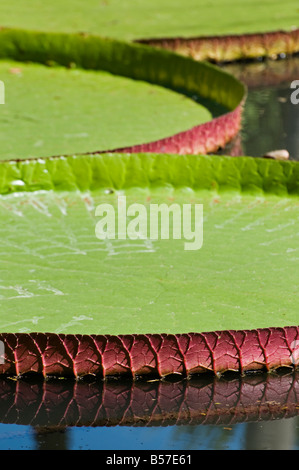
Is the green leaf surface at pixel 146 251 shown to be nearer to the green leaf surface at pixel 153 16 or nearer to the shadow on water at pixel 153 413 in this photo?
the shadow on water at pixel 153 413

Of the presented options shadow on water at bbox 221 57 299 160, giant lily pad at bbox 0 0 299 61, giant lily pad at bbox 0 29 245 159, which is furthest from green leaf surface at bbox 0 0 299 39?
giant lily pad at bbox 0 29 245 159

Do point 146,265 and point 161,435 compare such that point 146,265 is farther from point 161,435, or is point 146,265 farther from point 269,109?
point 269,109

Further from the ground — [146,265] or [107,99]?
[107,99]

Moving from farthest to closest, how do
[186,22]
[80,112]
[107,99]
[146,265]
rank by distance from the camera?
[186,22] → [107,99] → [80,112] → [146,265]

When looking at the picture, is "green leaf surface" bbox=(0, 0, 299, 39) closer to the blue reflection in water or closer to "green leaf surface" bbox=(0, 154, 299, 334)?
"green leaf surface" bbox=(0, 154, 299, 334)

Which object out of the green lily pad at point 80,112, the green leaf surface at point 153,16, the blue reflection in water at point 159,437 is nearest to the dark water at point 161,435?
the blue reflection in water at point 159,437

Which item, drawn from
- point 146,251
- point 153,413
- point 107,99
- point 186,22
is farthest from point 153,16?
point 153,413
